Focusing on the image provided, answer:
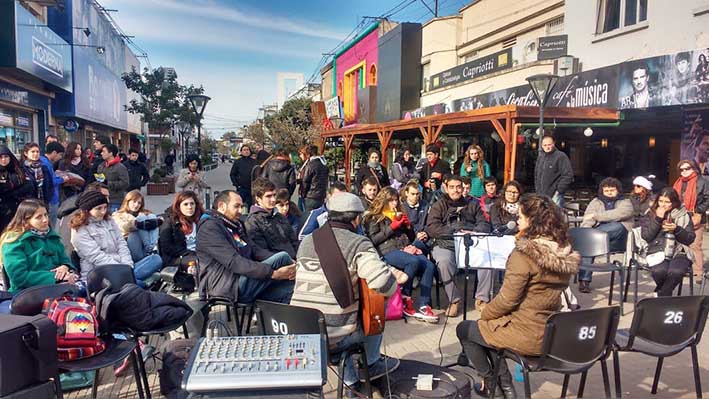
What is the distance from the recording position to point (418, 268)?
535 cm

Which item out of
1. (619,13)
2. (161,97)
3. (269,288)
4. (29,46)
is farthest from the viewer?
(161,97)

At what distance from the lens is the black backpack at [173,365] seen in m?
3.19

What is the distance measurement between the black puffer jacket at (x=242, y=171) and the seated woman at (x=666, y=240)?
22.4 ft

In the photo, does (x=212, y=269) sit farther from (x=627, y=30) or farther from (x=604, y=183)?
(x=627, y=30)

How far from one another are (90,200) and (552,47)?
11445 millimetres

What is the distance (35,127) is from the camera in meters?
15.7

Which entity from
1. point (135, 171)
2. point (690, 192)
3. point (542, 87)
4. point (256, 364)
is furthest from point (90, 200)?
point (690, 192)

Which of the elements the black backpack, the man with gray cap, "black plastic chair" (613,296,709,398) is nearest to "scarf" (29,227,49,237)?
the black backpack

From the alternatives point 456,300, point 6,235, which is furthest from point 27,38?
point 456,300

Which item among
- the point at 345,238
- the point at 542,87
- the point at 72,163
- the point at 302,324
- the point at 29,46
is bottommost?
the point at 302,324

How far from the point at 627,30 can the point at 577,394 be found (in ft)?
31.6

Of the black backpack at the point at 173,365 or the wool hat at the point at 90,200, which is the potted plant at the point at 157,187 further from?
the black backpack at the point at 173,365

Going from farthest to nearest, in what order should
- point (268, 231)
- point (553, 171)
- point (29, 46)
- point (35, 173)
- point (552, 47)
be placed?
point (552, 47)
point (29, 46)
point (553, 171)
point (35, 173)
point (268, 231)

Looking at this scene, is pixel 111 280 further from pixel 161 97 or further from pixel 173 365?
pixel 161 97
